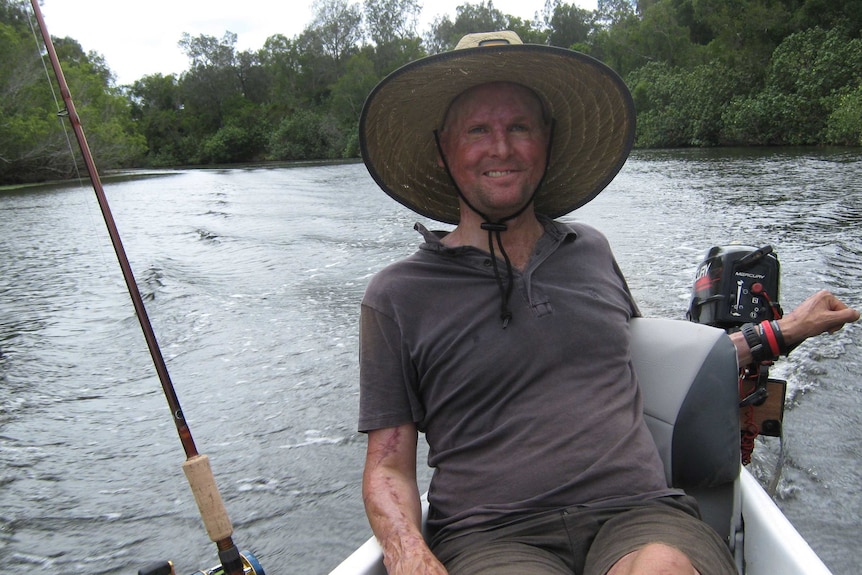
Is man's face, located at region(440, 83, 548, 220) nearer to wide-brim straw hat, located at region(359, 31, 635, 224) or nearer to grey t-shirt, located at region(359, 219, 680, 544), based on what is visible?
wide-brim straw hat, located at region(359, 31, 635, 224)

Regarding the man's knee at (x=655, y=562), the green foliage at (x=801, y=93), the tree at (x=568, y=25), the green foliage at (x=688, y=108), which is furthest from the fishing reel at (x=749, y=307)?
the tree at (x=568, y=25)

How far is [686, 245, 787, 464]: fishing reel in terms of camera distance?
2428 mm

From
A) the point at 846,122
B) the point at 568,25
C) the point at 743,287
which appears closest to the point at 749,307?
the point at 743,287

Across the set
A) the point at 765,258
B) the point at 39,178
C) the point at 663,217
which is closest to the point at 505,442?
the point at 765,258

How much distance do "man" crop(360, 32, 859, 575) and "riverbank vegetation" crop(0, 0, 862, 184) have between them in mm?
1373

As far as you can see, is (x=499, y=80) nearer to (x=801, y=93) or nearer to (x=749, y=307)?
(x=749, y=307)

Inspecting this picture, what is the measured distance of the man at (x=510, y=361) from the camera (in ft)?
5.54

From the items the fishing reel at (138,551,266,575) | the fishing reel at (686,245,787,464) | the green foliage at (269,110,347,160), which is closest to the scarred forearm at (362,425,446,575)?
the fishing reel at (138,551,266,575)

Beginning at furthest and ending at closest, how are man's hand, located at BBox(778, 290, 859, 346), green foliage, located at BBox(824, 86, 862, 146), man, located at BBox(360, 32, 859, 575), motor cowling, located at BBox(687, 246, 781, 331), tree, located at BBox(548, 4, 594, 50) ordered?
tree, located at BBox(548, 4, 594, 50) < green foliage, located at BBox(824, 86, 862, 146) < motor cowling, located at BBox(687, 246, 781, 331) < man's hand, located at BBox(778, 290, 859, 346) < man, located at BBox(360, 32, 859, 575)

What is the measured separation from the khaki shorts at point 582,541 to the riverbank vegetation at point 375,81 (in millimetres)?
1958

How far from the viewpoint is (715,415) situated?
6.61ft

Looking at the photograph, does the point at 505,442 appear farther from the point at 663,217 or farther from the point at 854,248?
the point at 663,217

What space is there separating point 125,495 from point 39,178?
3839 cm

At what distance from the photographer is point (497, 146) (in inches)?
82.6
